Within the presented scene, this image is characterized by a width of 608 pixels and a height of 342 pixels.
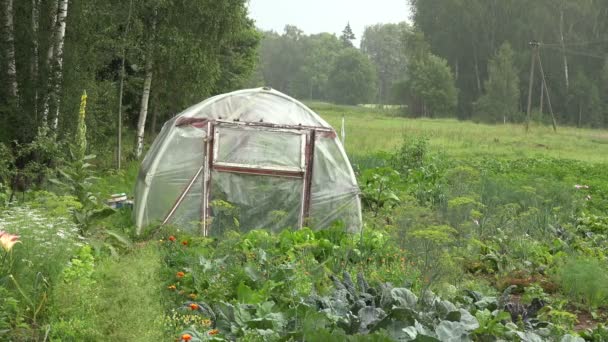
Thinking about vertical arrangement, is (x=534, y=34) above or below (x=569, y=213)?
above

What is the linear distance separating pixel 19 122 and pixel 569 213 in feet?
29.0

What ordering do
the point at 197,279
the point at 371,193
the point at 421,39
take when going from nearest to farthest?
the point at 197,279
the point at 371,193
the point at 421,39

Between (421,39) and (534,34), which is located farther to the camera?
(421,39)

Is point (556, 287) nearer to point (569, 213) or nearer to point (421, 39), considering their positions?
point (569, 213)

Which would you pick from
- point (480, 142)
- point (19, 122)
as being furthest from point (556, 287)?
point (480, 142)

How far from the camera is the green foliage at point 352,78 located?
313ft

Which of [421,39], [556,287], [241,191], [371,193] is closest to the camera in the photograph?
[556,287]

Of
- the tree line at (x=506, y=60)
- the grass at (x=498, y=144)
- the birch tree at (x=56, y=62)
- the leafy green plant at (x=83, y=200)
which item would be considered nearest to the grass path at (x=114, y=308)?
the leafy green plant at (x=83, y=200)

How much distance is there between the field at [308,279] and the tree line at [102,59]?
142 inches

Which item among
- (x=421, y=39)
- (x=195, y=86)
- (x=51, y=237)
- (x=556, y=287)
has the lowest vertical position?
(x=556, y=287)

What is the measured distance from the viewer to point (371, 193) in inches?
495

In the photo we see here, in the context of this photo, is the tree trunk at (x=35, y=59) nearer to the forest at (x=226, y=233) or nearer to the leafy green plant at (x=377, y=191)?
the forest at (x=226, y=233)

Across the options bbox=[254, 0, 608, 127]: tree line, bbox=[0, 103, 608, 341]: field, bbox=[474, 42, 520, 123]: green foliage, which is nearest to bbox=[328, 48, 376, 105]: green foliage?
bbox=[254, 0, 608, 127]: tree line

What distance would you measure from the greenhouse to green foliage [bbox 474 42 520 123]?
44686 mm
